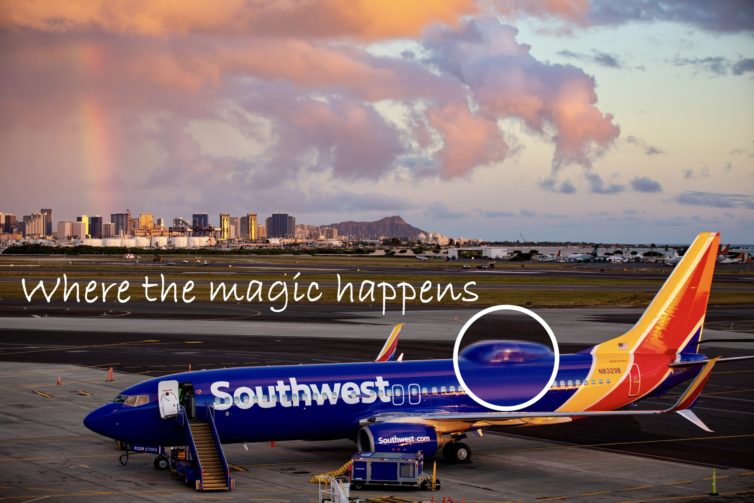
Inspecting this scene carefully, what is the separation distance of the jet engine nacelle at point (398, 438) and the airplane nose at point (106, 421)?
30.5 feet

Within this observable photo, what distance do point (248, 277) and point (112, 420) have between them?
145 metres

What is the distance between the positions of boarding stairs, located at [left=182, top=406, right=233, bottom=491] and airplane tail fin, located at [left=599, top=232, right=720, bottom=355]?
17.4 metres

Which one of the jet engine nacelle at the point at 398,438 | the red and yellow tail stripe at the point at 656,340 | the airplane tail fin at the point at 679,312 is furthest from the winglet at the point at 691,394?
the jet engine nacelle at the point at 398,438

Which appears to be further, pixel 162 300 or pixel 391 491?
pixel 162 300

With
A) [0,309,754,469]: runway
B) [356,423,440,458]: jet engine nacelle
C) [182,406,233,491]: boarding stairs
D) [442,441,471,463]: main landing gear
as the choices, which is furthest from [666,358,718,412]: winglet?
→ [182,406,233,491]: boarding stairs

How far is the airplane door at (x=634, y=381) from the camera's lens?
42.0 m

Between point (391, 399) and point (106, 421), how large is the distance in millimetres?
10988

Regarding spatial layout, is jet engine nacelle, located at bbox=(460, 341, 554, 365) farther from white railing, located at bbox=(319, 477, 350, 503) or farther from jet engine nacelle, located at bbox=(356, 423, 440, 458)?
white railing, located at bbox=(319, 477, 350, 503)

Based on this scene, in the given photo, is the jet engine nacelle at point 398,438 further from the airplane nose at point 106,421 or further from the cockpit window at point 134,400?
the airplane nose at point 106,421

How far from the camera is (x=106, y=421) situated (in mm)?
37188

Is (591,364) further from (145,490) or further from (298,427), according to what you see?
(145,490)

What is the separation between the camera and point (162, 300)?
431 feet

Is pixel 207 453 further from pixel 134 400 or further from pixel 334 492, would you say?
pixel 334 492

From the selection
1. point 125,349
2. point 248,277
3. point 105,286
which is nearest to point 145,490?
point 125,349
